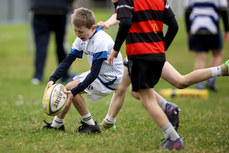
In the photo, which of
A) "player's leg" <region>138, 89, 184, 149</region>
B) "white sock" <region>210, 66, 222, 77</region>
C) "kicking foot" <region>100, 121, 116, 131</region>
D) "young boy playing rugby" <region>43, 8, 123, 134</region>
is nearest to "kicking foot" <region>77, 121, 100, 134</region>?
"young boy playing rugby" <region>43, 8, 123, 134</region>

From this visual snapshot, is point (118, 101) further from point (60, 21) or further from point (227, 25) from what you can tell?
point (60, 21)

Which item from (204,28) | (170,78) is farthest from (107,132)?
(204,28)

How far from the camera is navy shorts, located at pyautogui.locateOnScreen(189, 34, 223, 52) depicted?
31.0 feet

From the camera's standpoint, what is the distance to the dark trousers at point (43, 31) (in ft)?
34.2

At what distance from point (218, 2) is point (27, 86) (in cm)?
486

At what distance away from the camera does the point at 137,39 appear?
4105mm

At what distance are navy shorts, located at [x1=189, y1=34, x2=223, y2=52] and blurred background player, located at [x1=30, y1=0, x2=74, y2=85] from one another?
338cm

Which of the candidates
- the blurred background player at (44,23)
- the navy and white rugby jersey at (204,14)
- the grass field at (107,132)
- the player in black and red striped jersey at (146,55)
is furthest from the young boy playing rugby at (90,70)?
A: the blurred background player at (44,23)

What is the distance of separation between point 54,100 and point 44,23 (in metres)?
6.30

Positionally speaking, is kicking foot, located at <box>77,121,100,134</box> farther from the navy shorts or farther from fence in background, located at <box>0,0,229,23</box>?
fence in background, located at <box>0,0,229,23</box>

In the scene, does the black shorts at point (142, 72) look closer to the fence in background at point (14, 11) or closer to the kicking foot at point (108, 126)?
the kicking foot at point (108, 126)

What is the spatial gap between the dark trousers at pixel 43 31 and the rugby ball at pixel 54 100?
604 centimetres

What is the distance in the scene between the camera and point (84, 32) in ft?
14.9

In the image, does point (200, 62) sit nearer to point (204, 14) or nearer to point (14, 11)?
point (204, 14)
